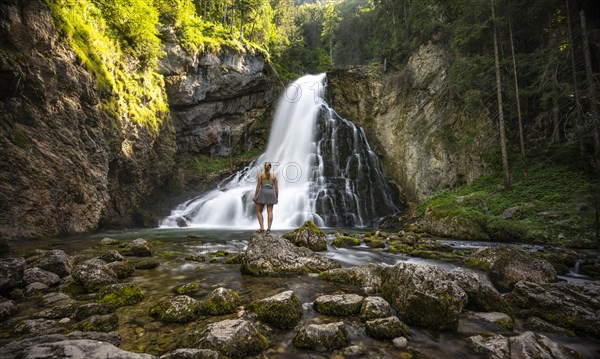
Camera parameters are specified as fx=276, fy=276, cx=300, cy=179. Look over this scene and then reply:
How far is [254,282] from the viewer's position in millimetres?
5133

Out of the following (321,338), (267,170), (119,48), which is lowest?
(321,338)

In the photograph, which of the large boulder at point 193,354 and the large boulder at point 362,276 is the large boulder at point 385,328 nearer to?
the large boulder at point 362,276

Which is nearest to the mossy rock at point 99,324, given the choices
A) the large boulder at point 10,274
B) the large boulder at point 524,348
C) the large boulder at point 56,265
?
the large boulder at point 10,274

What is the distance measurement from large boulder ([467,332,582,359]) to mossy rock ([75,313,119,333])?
4096 mm

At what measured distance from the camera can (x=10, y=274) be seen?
4.13 m

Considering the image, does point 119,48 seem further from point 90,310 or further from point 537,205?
point 537,205

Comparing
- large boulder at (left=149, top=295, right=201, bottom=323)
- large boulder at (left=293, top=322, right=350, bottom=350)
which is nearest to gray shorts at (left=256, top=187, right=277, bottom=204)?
large boulder at (left=149, top=295, right=201, bottom=323)

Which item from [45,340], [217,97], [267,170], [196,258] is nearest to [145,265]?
[196,258]

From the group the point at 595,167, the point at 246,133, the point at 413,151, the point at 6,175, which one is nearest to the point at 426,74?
the point at 413,151

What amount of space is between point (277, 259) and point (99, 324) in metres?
3.27

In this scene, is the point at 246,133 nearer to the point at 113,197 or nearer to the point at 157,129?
the point at 157,129

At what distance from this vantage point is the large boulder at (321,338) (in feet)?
9.62

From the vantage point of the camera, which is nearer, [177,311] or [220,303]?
[177,311]

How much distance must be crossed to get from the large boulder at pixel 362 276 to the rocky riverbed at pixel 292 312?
0.02 metres
